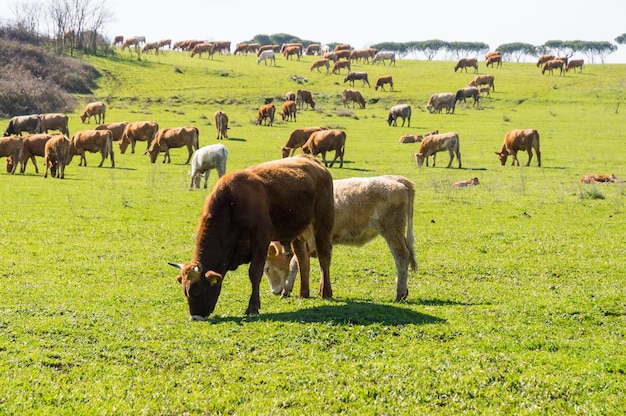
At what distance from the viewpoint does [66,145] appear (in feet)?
99.7

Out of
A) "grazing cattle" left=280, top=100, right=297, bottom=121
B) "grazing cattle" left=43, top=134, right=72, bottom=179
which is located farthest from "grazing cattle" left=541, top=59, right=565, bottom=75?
"grazing cattle" left=43, top=134, right=72, bottom=179

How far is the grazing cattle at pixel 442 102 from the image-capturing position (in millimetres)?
59031

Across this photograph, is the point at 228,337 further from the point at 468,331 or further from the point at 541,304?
the point at 541,304

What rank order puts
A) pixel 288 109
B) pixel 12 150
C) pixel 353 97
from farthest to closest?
1. pixel 353 97
2. pixel 288 109
3. pixel 12 150

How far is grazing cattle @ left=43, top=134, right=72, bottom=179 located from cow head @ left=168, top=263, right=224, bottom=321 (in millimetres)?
22012

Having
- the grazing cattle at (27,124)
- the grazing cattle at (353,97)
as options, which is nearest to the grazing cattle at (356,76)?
the grazing cattle at (353,97)

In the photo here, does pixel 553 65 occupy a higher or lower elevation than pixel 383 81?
higher

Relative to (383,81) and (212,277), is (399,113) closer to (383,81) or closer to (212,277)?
(383,81)

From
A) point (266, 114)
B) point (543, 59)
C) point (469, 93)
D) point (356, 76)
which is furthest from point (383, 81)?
point (543, 59)

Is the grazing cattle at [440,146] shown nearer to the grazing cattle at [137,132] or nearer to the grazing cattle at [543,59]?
the grazing cattle at [137,132]

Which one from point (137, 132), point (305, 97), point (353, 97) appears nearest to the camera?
point (137, 132)

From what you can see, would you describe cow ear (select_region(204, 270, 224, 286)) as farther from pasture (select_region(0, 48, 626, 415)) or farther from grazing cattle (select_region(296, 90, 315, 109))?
grazing cattle (select_region(296, 90, 315, 109))

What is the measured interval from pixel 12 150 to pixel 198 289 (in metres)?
25.2

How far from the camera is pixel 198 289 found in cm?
975
